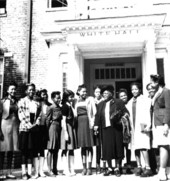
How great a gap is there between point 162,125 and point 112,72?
670cm

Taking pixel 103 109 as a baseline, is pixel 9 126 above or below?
below

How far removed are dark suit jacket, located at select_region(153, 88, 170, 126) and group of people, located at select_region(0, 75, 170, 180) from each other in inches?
0.7

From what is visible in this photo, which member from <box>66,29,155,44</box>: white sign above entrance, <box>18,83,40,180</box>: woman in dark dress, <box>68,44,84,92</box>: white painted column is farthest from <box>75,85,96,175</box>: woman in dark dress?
<box>66,29,155,44</box>: white sign above entrance

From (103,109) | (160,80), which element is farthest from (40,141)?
(160,80)

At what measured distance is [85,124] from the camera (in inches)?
273

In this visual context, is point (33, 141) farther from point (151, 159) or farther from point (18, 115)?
point (151, 159)

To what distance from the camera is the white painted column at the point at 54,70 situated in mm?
10547

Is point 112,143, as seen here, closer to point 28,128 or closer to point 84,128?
point 84,128

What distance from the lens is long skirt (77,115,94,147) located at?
6.82 metres

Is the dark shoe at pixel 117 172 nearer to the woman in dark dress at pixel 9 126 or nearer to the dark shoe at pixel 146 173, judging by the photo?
the dark shoe at pixel 146 173

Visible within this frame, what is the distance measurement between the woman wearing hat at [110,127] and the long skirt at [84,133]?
227mm

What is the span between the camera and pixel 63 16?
11250 mm

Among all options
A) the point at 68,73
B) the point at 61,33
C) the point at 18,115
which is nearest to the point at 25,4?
the point at 61,33

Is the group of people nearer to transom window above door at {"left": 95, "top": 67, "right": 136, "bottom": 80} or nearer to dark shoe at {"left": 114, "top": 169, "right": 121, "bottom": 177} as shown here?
dark shoe at {"left": 114, "top": 169, "right": 121, "bottom": 177}
